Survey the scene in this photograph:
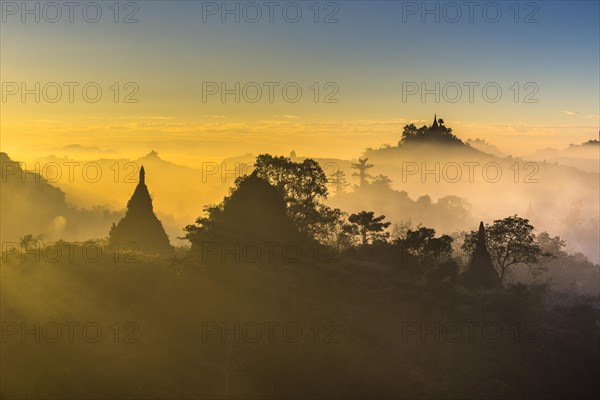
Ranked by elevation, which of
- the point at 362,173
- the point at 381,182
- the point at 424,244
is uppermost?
the point at 362,173

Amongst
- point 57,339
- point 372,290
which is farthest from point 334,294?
point 57,339

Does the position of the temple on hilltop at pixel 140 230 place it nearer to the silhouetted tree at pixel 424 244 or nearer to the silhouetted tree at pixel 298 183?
the silhouetted tree at pixel 298 183

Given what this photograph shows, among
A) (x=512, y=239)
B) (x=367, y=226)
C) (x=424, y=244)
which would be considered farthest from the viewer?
(x=367, y=226)

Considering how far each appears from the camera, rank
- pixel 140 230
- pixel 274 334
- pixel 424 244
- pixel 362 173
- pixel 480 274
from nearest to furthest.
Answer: pixel 274 334
pixel 480 274
pixel 424 244
pixel 140 230
pixel 362 173

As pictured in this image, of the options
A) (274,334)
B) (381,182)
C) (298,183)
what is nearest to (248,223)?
(274,334)

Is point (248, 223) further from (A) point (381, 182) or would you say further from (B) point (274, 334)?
(A) point (381, 182)

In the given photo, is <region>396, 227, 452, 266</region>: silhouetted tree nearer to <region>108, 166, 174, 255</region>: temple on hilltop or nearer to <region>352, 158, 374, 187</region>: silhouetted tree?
<region>108, 166, 174, 255</region>: temple on hilltop

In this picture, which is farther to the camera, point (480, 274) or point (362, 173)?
point (362, 173)

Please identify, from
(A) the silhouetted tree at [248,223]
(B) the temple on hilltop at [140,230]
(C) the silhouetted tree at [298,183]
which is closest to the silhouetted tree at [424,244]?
(A) the silhouetted tree at [248,223]

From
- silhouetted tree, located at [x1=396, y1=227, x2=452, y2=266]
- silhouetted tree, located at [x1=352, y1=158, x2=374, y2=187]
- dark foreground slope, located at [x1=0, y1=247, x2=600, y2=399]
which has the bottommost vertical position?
dark foreground slope, located at [x1=0, y1=247, x2=600, y2=399]

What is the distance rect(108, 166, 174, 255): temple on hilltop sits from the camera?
5662 cm

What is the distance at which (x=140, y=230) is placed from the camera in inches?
2265

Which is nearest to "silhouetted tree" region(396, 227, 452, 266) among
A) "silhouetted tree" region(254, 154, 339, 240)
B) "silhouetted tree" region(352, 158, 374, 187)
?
"silhouetted tree" region(254, 154, 339, 240)

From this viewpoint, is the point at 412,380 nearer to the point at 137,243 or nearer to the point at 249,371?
the point at 249,371
